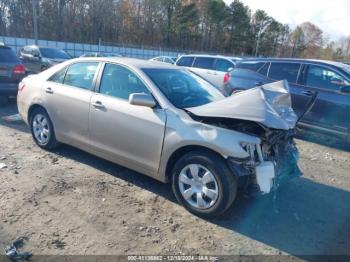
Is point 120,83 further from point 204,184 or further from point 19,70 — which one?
point 19,70

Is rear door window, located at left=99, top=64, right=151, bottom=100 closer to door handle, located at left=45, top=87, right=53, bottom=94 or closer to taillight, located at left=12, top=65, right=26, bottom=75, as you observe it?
door handle, located at left=45, top=87, right=53, bottom=94

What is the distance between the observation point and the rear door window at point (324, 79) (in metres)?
6.58

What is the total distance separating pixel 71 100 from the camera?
4523 mm

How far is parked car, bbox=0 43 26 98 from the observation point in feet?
25.7

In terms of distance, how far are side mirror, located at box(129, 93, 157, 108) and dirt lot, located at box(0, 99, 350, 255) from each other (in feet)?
3.83

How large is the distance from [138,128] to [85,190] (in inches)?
41.6

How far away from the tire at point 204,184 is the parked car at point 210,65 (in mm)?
7827

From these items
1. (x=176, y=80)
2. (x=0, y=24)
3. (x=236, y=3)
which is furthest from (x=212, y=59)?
(x=236, y=3)

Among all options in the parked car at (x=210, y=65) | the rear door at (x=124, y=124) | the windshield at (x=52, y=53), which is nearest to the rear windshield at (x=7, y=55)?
the rear door at (x=124, y=124)

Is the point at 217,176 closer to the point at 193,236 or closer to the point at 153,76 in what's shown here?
the point at 193,236

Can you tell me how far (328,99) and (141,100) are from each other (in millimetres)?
4707

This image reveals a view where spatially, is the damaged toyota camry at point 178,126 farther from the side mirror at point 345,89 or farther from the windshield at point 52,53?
the windshield at point 52,53

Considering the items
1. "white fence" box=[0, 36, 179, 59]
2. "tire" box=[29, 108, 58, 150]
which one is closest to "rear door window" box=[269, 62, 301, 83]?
"tire" box=[29, 108, 58, 150]

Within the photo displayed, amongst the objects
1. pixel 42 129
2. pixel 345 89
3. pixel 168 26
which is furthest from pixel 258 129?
pixel 168 26
